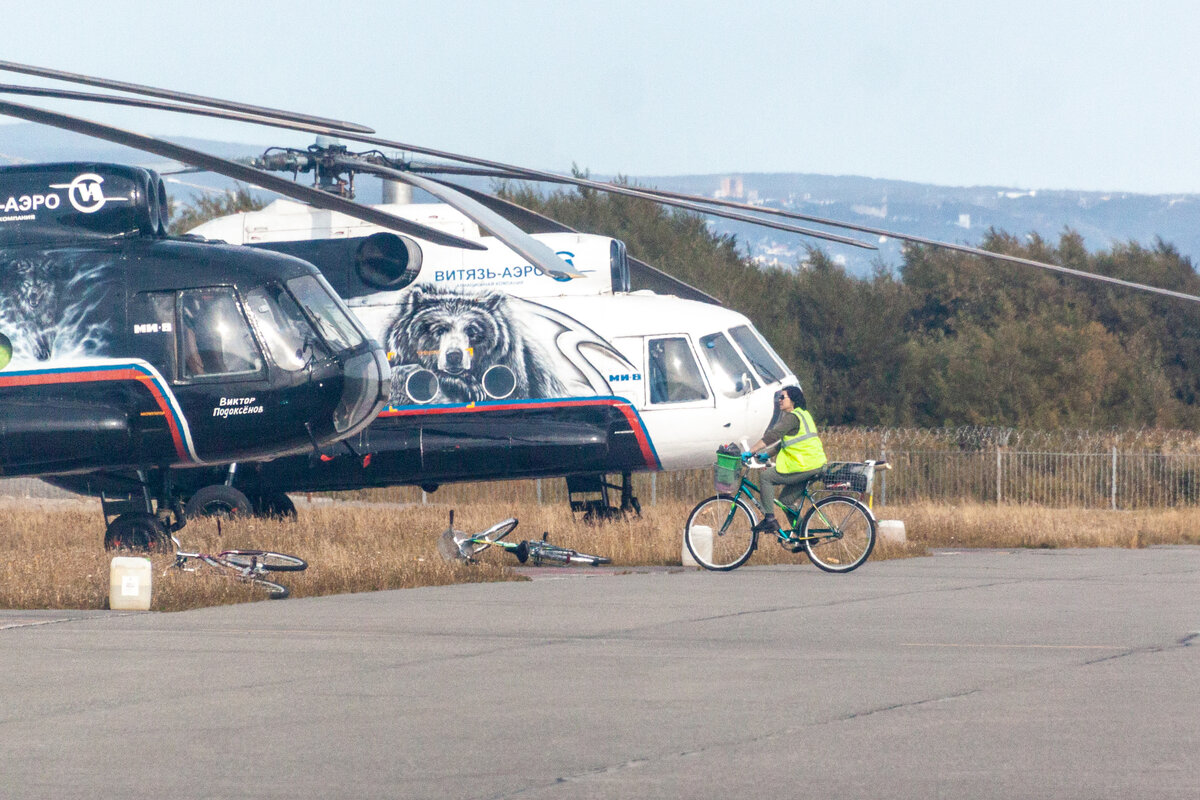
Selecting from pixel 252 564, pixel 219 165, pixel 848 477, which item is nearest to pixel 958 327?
pixel 848 477

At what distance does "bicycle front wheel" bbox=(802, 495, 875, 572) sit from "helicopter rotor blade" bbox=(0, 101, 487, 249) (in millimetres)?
4288

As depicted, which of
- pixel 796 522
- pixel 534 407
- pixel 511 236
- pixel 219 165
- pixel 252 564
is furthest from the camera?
pixel 534 407

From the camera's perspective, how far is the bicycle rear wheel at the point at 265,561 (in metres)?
13.5

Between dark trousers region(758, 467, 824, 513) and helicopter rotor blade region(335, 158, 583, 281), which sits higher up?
helicopter rotor blade region(335, 158, 583, 281)

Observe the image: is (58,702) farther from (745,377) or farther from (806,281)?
(806,281)

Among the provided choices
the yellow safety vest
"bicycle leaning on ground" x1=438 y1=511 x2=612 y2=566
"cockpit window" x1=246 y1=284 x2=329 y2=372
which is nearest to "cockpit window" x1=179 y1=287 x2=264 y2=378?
"cockpit window" x1=246 y1=284 x2=329 y2=372

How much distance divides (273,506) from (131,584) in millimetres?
8904

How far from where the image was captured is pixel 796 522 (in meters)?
15.6

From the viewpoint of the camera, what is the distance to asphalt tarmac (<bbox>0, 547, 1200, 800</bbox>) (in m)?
6.16

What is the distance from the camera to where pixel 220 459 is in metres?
16.6

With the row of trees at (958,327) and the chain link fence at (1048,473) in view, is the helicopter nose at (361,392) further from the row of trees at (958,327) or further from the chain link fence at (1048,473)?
the row of trees at (958,327)

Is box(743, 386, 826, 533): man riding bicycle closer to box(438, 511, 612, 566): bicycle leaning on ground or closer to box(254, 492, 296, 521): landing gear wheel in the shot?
box(438, 511, 612, 566): bicycle leaning on ground

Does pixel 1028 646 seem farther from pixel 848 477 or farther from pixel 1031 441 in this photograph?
pixel 1031 441

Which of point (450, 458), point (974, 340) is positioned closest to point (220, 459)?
point (450, 458)
